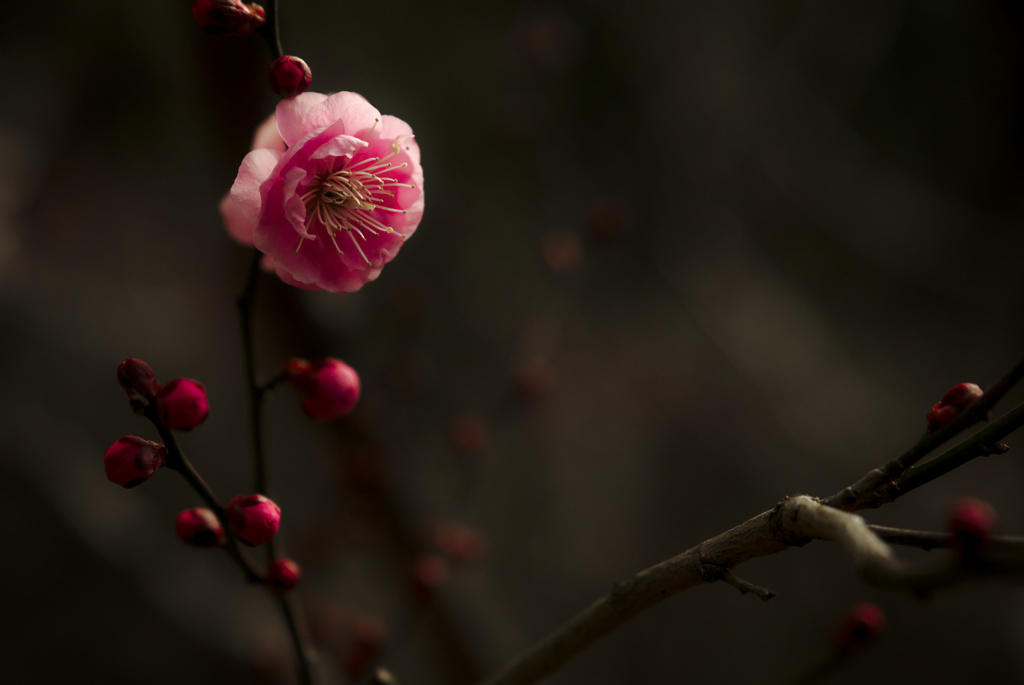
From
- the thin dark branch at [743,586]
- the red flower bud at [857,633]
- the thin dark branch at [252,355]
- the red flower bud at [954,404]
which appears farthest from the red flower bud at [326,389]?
the red flower bud at [857,633]

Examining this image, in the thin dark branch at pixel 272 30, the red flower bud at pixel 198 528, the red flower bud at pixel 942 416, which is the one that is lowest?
the red flower bud at pixel 198 528

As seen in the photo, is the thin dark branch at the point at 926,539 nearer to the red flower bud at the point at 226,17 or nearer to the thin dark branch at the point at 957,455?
the thin dark branch at the point at 957,455

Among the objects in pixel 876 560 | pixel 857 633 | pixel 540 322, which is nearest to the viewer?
pixel 876 560

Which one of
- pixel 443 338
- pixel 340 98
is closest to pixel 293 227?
pixel 340 98

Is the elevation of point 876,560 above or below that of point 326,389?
above

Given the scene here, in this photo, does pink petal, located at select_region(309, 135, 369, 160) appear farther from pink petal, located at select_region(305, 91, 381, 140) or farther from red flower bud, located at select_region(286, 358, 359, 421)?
red flower bud, located at select_region(286, 358, 359, 421)

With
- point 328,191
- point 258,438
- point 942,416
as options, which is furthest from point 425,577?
point 942,416

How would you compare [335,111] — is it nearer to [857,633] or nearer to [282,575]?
[282,575]

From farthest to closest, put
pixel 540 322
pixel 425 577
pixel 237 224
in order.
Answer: pixel 540 322
pixel 425 577
pixel 237 224
